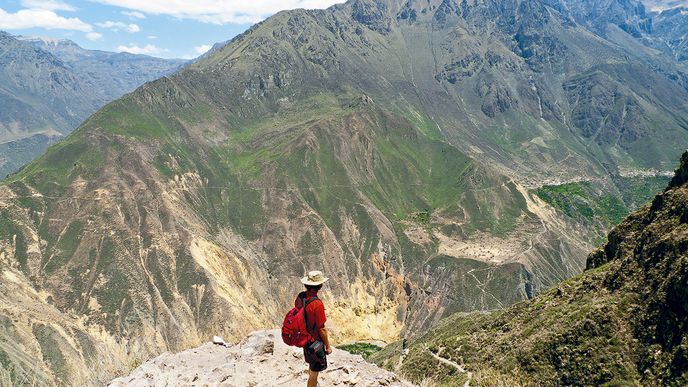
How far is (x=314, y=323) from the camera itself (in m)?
→ 18.3

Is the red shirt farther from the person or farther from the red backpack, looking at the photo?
the red backpack

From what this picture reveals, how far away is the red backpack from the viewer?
18250 millimetres

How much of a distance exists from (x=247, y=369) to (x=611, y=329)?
151 feet

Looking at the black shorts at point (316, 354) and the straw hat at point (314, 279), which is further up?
the straw hat at point (314, 279)

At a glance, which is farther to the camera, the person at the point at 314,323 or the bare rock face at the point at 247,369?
the bare rock face at the point at 247,369

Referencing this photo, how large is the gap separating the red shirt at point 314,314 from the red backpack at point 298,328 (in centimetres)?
12

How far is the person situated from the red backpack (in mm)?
74

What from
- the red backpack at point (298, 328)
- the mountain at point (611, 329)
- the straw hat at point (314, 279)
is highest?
the straw hat at point (314, 279)

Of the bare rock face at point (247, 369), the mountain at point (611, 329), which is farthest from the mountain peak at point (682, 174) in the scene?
the bare rock face at point (247, 369)

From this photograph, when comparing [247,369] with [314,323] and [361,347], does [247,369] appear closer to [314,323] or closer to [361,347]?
[314,323]

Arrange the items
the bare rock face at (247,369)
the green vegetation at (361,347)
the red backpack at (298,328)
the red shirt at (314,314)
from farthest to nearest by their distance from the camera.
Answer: the green vegetation at (361,347)
the bare rock face at (247,369)
the red backpack at (298,328)
the red shirt at (314,314)

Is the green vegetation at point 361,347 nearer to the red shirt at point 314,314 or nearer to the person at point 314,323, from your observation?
the person at point 314,323

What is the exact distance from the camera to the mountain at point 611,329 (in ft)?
165

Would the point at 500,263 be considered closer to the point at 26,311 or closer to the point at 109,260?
the point at 109,260
